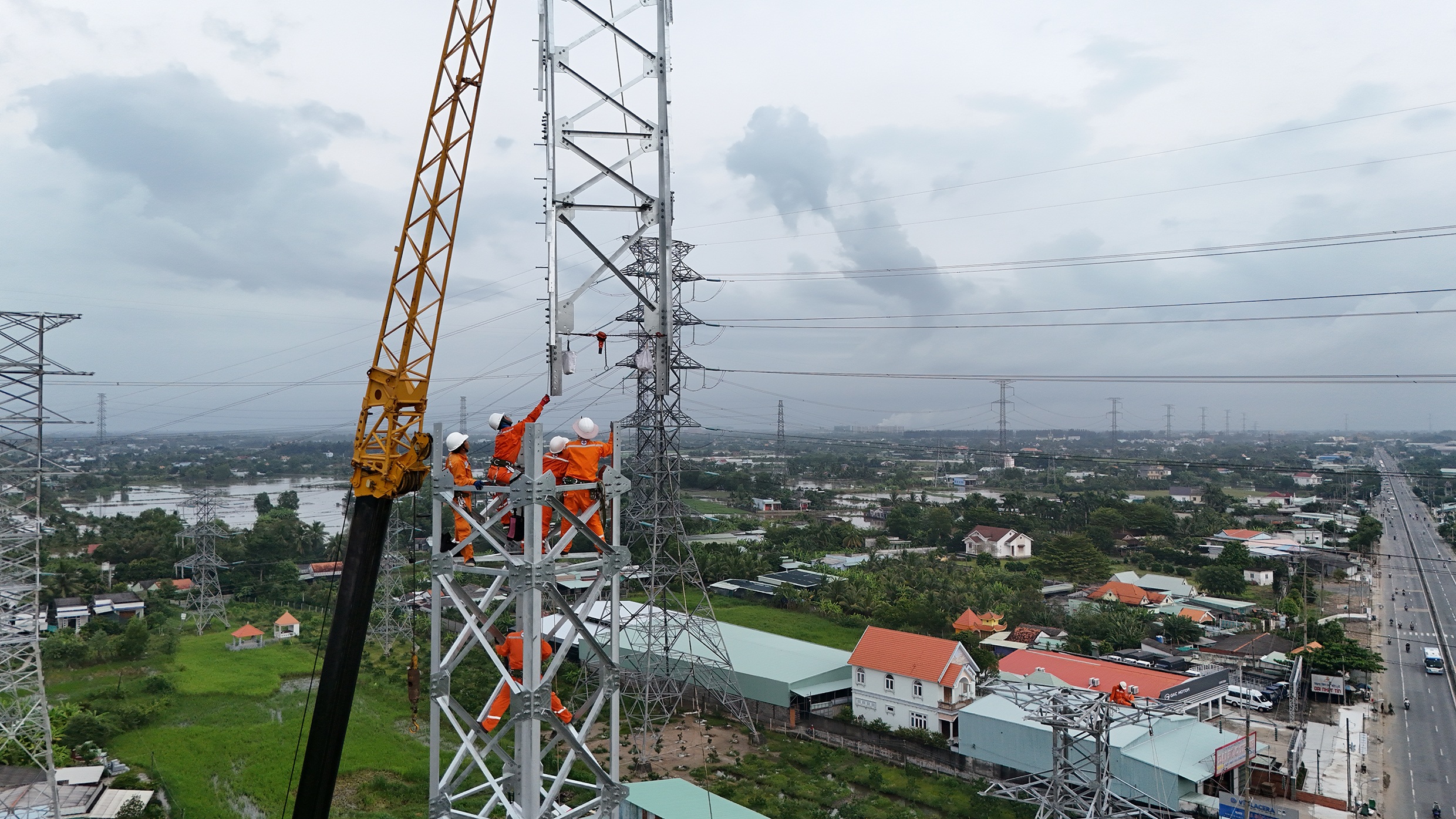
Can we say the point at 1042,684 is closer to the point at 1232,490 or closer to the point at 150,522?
the point at 150,522

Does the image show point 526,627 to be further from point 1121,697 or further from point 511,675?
point 1121,697

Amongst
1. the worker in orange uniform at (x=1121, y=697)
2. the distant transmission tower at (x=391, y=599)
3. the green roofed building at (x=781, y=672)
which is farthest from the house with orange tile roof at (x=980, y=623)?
the distant transmission tower at (x=391, y=599)

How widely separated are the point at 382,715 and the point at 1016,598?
2379 cm

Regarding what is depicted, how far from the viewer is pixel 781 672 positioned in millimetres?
21734

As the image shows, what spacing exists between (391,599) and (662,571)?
1537 cm

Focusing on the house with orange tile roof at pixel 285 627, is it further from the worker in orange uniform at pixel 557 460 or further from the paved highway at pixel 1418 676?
the paved highway at pixel 1418 676

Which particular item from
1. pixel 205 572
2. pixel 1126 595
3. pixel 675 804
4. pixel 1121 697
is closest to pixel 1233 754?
pixel 1121 697

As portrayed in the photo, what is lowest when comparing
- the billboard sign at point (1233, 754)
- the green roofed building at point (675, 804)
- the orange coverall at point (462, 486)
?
the billboard sign at point (1233, 754)

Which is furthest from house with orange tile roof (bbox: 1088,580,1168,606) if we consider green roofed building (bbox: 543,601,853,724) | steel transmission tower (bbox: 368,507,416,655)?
steel transmission tower (bbox: 368,507,416,655)

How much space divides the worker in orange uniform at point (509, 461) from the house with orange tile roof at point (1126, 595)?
34211 millimetres

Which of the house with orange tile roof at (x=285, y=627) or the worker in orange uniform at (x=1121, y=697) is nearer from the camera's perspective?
the worker in orange uniform at (x=1121, y=697)

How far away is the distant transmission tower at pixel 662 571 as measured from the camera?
16634 mm

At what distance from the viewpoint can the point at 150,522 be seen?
143ft

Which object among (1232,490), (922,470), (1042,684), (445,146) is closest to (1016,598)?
(1042,684)
